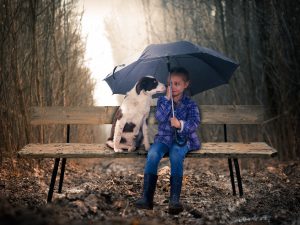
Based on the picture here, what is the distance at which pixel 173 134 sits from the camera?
4387 mm

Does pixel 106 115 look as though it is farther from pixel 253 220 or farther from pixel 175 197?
pixel 253 220

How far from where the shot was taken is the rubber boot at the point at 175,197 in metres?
3.91

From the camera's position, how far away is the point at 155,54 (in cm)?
406

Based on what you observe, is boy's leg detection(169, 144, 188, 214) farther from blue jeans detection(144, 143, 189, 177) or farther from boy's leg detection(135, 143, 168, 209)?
boy's leg detection(135, 143, 168, 209)

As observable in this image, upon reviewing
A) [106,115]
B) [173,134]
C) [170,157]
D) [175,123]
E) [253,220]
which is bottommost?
[253,220]

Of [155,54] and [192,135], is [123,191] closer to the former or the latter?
[192,135]

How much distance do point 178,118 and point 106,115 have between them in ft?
4.33

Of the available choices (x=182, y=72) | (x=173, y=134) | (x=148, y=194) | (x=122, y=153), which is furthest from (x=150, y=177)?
(x=182, y=72)

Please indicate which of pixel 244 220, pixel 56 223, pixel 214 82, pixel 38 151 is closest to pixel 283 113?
pixel 214 82

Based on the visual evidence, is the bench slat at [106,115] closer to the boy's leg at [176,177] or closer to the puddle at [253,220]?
the boy's leg at [176,177]

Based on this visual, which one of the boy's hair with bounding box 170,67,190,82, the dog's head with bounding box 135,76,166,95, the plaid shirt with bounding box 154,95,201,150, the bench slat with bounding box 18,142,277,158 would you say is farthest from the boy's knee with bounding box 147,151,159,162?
the boy's hair with bounding box 170,67,190,82

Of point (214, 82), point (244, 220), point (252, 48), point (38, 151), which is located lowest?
point (244, 220)

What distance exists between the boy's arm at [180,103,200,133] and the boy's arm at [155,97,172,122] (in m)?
0.23

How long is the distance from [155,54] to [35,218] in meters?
2.23
